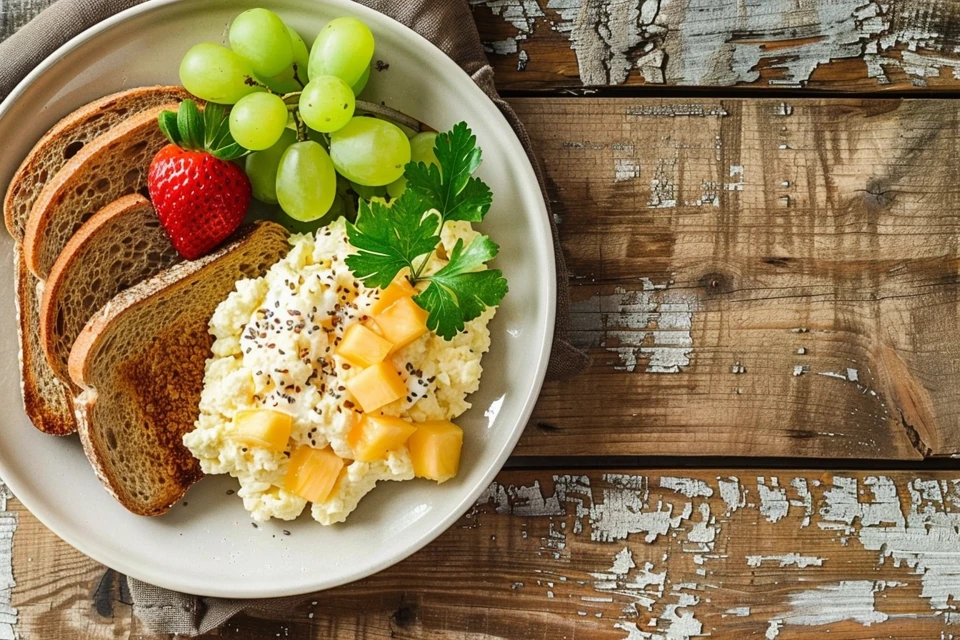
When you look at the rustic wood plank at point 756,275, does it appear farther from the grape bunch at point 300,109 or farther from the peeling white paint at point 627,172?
the grape bunch at point 300,109

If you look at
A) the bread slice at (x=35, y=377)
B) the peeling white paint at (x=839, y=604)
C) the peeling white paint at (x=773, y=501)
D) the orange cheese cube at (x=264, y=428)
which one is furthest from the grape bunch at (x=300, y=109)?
the peeling white paint at (x=839, y=604)

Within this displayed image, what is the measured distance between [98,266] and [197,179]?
0.86 ft

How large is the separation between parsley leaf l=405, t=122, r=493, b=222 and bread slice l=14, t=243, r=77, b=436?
0.72m

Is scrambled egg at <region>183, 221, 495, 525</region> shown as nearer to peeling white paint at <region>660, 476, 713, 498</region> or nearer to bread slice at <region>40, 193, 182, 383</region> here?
bread slice at <region>40, 193, 182, 383</region>

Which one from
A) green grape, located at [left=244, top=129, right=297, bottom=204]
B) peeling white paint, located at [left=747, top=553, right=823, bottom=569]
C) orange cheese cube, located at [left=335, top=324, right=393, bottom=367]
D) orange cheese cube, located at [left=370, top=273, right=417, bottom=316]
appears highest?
green grape, located at [left=244, top=129, right=297, bottom=204]

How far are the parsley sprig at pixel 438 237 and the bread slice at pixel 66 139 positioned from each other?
45cm

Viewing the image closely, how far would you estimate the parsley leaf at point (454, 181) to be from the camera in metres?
1.24

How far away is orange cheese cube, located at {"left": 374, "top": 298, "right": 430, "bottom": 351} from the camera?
1.25 m

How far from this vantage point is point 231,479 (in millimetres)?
1410

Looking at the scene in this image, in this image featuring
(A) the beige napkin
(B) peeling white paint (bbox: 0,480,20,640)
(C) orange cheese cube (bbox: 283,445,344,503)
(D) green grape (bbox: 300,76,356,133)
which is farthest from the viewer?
(B) peeling white paint (bbox: 0,480,20,640)

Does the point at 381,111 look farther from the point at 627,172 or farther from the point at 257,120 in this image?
the point at 627,172

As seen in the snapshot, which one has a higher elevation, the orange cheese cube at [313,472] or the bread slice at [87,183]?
the bread slice at [87,183]

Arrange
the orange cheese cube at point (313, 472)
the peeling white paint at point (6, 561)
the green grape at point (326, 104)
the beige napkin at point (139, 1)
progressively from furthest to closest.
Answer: the peeling white paint at point (6, 561)
the beige napkin at point (139, 1)
the orange cheese cube at point (313, 472)
the green grape at point (326, 104)

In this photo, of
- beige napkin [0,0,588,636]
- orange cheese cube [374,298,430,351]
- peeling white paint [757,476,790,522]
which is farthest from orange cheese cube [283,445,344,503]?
peeling white paint [757,476,790,522]
